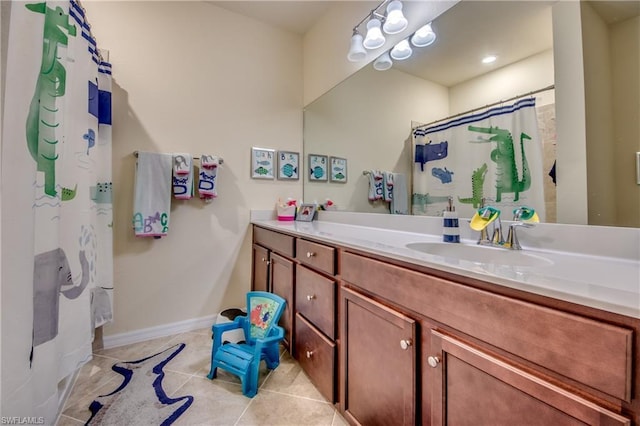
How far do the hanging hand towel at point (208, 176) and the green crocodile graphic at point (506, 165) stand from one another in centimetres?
172

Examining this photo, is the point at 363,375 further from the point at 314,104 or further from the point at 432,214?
the point at 314,104

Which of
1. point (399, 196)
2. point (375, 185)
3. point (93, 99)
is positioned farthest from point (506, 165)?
point (93, 99)

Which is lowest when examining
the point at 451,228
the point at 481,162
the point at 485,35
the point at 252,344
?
the point at 252,344

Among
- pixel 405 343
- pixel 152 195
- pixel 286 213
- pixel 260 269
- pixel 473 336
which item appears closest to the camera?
pixel 473 336

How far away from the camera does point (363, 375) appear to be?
966 millimetres

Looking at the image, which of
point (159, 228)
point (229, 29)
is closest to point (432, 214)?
point (159, 228)

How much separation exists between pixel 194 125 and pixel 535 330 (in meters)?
2.22

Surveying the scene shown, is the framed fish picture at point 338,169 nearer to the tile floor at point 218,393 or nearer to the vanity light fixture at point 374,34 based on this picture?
the vanity light fixture at point 374,34

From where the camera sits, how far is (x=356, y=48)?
175cm

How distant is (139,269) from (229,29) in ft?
6.51

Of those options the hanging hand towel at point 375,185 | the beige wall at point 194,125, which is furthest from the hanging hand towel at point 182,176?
the hanging hand towel at point 375,185

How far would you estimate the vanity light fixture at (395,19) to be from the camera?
149 centimetres

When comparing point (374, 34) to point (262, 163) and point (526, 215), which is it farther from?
point (526, 215)

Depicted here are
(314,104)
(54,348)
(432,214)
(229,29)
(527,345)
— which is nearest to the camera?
(527,345)
